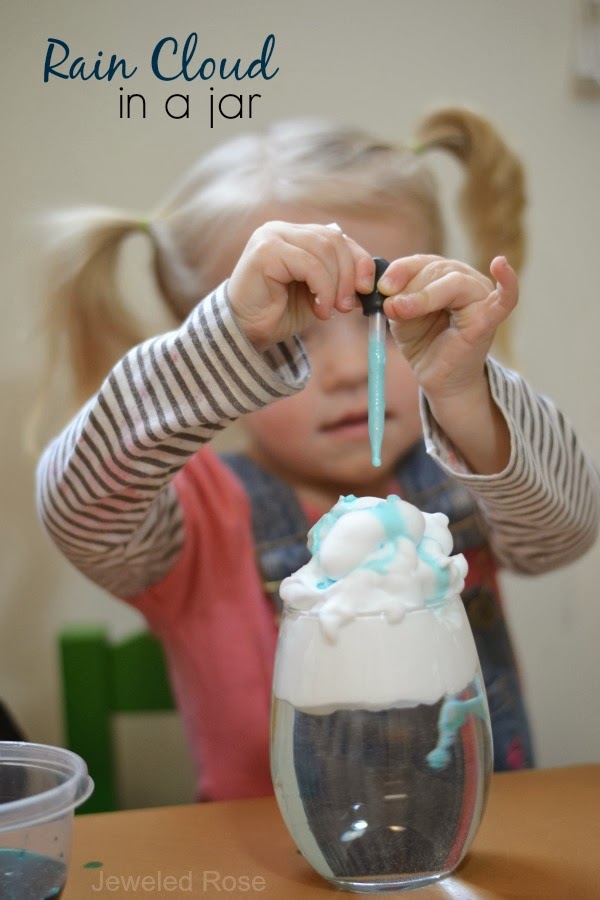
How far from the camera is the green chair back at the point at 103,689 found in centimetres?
83

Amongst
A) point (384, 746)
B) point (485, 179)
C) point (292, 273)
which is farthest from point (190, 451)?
point (485, 179)

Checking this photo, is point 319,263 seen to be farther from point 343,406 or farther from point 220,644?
point 220,644

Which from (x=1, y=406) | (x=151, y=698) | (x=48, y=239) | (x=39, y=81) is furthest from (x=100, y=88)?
(x=151, y=698)

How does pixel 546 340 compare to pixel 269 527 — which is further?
pixel 546 340

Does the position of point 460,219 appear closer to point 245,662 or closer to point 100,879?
point 245,662

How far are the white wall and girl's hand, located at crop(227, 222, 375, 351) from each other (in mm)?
444

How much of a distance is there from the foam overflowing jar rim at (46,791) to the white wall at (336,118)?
20.3 inches

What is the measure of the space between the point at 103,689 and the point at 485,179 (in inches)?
21.4

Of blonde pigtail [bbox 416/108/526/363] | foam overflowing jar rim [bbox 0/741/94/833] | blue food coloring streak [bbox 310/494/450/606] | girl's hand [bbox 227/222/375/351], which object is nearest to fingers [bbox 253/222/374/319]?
girl's hand [bbox 227/222/375/351]

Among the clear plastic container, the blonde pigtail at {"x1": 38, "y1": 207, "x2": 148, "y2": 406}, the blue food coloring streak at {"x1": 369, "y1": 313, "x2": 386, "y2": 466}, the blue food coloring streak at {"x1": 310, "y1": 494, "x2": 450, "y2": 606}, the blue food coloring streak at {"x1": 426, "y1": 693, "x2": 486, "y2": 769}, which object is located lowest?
the clear plastic container

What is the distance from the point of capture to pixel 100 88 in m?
0.92

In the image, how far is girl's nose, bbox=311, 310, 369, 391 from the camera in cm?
75

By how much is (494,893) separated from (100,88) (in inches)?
30.3

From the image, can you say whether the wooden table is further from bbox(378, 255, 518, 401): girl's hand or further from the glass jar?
bbox(378, 255, 518, 401): girl's hand
